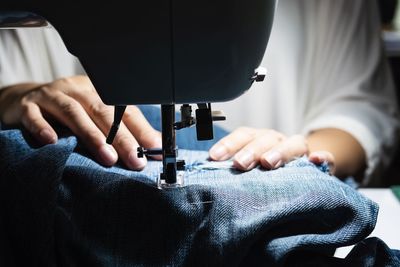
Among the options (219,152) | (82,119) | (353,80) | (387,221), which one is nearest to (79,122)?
(82,119)

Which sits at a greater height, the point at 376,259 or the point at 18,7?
the point at 18,7

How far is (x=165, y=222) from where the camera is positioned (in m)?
0.59

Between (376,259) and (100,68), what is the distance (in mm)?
364

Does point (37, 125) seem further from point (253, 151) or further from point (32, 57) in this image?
point (32, 57)

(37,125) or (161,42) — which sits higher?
(161,42)

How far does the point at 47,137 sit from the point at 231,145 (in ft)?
0.86

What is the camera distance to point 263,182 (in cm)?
66

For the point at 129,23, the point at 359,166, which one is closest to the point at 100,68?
the point at 129,23

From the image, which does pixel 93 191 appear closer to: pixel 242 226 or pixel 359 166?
pixel 242 226

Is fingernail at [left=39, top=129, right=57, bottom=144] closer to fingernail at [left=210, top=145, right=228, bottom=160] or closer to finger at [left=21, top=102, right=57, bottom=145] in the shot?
finger at [left=21, top=102, right=57, bottom=145]

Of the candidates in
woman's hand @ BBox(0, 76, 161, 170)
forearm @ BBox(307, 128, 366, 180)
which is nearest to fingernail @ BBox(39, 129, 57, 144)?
woman's hand @ BBox(0, 76, 161, 170)

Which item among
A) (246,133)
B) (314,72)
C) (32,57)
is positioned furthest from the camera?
(314,72)

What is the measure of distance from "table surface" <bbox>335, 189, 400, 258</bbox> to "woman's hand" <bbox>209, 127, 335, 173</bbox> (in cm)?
11

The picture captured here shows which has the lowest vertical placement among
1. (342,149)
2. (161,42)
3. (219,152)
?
(342,149)
